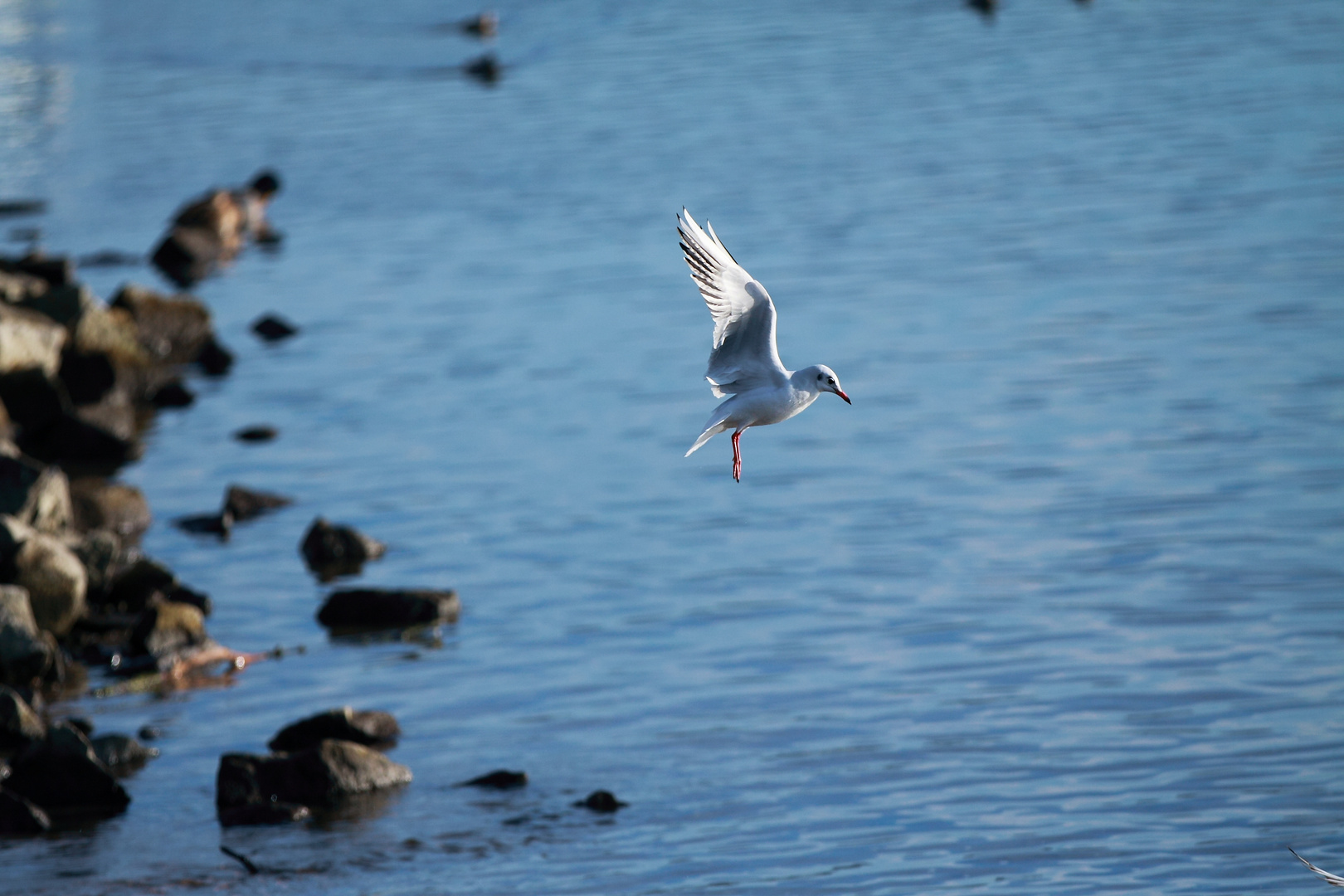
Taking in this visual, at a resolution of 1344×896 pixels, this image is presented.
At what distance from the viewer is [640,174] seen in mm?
44531

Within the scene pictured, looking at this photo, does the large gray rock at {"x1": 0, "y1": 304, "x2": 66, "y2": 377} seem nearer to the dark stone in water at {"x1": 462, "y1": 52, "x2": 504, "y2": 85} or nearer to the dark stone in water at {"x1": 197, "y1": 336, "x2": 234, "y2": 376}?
the dark stone in water at {"x1": 197, "y1": 336, "x2": 234, "y2": 376}

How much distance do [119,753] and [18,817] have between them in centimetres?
157

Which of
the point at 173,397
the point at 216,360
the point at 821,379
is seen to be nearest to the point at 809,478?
the point at 173,397

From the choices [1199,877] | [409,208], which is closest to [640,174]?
[409,208]

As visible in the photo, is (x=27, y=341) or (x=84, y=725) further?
(x=27, y=341)

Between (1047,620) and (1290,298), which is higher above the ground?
(1290,298)

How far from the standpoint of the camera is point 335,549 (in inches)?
965

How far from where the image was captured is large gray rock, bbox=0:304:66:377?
97.3 ft

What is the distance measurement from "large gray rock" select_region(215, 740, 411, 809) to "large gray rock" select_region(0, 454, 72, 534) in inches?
257

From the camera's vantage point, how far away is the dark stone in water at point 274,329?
36.9 metres

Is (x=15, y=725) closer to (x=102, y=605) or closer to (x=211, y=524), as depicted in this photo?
(x=102, y=605)

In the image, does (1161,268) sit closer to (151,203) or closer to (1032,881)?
(1032,881)

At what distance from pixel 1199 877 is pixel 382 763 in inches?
309

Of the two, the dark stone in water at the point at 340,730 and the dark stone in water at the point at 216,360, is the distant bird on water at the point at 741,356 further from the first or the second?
the dark stone in water at the point at 216,360
